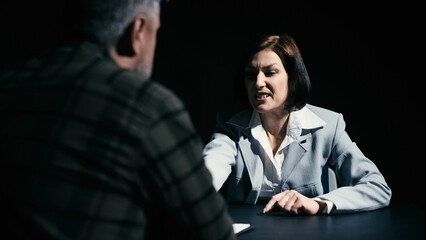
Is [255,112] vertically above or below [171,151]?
below

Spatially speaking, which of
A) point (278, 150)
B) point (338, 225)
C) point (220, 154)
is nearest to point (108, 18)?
point (338, 225)

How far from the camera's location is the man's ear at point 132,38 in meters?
0.83

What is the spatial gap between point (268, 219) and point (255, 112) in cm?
77

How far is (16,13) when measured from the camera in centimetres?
272

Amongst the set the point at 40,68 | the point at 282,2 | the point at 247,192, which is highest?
the point at 282,2

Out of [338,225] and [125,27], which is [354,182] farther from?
[125,27]

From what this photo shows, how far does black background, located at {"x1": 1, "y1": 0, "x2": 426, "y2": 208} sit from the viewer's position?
114 inches

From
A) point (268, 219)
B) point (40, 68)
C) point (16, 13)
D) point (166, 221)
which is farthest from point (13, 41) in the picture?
point (166, 221)

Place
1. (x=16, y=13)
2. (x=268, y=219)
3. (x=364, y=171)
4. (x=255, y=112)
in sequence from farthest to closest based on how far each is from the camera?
1. (x=16, y=13)
2. (x=255, y=112)
3. (x=364, y=171)
4. (x=268, y=219)

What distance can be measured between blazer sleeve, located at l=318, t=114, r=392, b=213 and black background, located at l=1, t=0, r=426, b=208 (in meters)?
0.95

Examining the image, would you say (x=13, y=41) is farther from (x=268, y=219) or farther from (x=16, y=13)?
(x=268, y=219)

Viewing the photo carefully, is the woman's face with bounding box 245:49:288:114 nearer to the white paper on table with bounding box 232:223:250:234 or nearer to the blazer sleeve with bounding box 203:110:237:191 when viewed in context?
the blazer sleeve with bounding box 203:110:237:191

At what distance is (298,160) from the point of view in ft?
6.63

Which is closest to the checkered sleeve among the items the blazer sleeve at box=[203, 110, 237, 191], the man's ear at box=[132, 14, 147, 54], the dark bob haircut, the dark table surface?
the man's ear at box=[132, 14, 147, 54]
